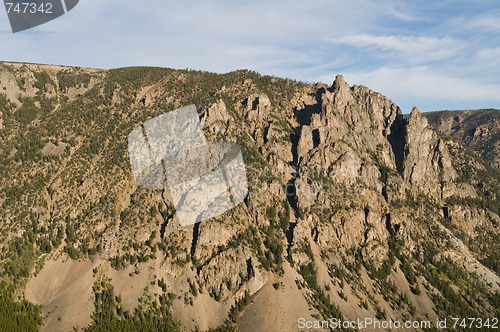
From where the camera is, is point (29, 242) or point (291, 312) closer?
point (291, 312)

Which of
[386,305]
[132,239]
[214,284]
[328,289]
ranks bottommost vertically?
[386,305]

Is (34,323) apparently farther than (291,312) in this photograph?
No

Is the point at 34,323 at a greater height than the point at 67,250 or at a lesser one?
lesser

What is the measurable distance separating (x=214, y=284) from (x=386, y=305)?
77.8m

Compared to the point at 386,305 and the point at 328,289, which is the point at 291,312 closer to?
the point at 328,289

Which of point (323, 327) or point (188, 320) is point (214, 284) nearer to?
point (188, 320)

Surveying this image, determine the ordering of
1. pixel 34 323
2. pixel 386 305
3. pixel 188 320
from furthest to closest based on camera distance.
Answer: pixel 386 305 < pixel 188 320 < pixel 34 323

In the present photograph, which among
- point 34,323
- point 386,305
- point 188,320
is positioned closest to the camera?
point 34,323

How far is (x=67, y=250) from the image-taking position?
18862 centimetres

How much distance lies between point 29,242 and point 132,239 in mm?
43946

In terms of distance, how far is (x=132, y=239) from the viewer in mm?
195250

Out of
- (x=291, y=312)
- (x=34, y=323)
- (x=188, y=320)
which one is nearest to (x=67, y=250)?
(x=34, y=323)

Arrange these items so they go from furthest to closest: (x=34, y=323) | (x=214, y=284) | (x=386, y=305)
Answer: (x=386, y=305)
(x=214, y=284)
(x=34, y=323)

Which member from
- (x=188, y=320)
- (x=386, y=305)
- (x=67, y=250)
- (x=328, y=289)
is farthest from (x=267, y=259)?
(x=67, y=250)
